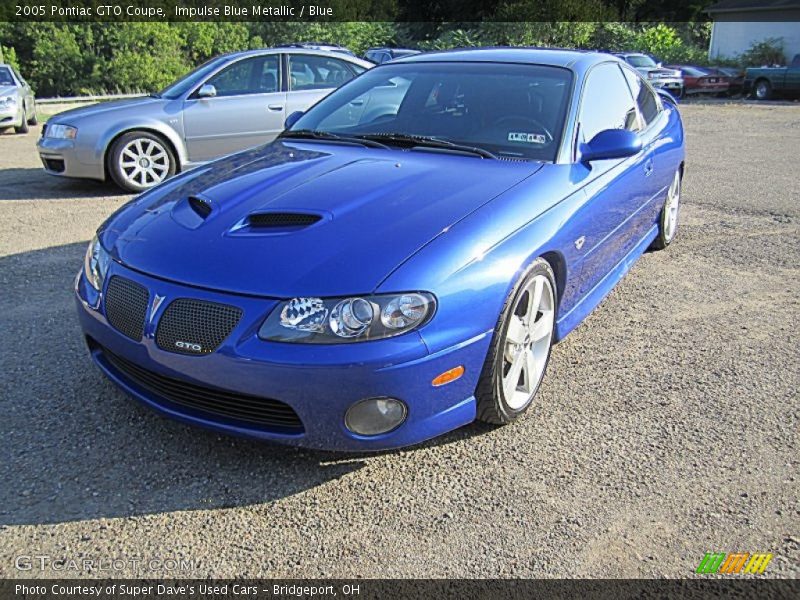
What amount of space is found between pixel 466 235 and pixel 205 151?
5.79 meters

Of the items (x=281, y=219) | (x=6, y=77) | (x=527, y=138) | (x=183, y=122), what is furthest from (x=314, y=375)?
(x=6, y=77)

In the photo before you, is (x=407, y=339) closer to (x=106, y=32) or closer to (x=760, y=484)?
(x=760, y=484)

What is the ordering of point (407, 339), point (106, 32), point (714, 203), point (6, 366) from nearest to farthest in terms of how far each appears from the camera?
point (407, 339) < point (6, 366) < point (714, 203) < point (106, 32)

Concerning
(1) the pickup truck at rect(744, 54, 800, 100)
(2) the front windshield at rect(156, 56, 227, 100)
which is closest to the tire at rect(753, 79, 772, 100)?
(1) the pickup truck at rect(744, 54, 800, 100)

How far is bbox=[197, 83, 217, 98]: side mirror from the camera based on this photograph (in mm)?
7703

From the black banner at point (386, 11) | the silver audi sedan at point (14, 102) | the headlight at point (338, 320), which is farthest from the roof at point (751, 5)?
the headlight at point (338, 320)

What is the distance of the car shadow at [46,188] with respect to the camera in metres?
7.57

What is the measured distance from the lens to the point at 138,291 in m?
2.69

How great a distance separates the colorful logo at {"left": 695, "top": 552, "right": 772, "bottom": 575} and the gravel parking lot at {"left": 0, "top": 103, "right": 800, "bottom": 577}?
0.03 m

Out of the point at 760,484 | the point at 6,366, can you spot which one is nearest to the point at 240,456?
the point at 6,366

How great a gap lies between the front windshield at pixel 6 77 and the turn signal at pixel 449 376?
13561 mm

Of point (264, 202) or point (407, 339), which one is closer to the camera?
point (407, 339)

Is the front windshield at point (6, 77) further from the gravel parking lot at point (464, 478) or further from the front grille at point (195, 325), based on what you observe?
the front grille at point (195, 325)

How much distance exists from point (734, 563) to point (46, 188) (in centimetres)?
790
